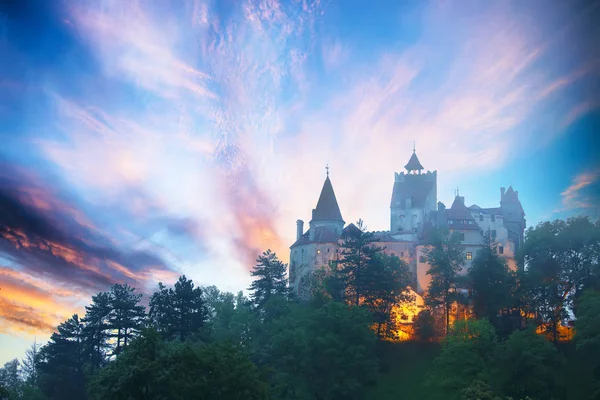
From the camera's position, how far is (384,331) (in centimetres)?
6762

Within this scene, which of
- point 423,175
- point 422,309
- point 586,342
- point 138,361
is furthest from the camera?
point 423,175

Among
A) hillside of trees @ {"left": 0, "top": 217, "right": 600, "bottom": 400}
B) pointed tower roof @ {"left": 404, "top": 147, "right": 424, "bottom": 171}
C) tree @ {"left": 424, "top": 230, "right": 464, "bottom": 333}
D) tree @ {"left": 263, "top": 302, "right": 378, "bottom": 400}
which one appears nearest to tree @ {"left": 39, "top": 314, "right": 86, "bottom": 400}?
hillside of trees @ {"left": 0, "top": 217, "right": 600, "bottom": 400}

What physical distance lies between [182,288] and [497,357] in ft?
108

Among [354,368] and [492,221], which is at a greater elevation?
[492,221]

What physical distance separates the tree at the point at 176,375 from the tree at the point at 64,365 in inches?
1095

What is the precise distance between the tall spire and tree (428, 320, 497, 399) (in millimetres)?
33485

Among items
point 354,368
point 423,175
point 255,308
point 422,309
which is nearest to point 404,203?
point 423,175

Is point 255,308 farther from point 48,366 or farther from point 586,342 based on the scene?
point 586,342

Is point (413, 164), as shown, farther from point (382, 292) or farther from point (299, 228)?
point (382, 292)

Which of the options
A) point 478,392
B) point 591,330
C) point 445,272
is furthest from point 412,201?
point 478,392

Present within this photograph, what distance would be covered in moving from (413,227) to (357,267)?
19588 millimetres

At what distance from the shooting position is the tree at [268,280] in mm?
78000

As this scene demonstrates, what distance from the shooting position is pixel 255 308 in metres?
75.8

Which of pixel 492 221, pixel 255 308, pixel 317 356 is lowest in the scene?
pixel 317 356
